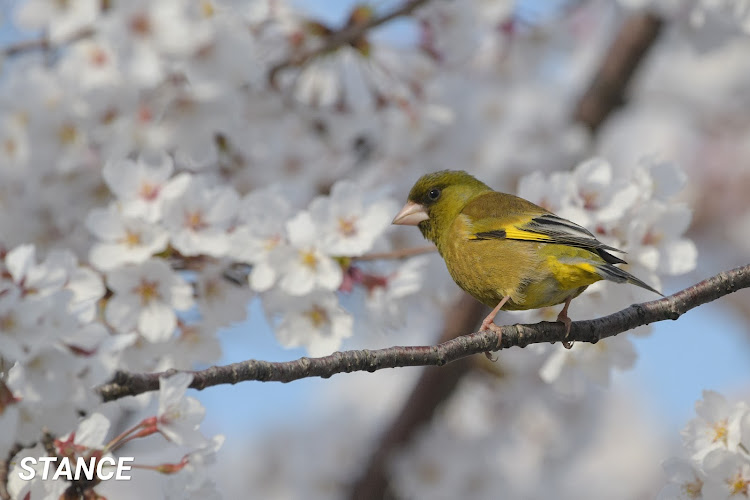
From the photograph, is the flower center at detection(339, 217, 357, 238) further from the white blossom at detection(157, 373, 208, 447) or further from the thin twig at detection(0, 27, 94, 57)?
the thin twig at detection(0, 27, 94, 57)

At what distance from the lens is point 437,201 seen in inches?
154

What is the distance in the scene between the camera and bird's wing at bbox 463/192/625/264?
116 inches

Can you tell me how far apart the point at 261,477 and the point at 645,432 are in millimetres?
5545

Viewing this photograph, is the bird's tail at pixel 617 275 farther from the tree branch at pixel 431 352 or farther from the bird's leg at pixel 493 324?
the bird's leg at pixel 493 324

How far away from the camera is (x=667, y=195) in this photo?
319cm

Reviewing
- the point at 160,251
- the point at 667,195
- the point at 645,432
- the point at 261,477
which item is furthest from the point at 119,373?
the point at 645,432

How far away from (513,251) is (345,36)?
4.63 feet

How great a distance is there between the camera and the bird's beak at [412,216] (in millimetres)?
3842

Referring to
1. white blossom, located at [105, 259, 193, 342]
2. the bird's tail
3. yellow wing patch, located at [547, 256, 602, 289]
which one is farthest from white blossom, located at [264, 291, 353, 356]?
the bird's tail

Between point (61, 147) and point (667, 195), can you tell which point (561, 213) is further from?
point (61, 147)

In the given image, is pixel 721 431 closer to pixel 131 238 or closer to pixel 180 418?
pixel 180 418

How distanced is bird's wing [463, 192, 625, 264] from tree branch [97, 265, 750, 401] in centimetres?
34

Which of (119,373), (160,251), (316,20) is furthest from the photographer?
(316,20)

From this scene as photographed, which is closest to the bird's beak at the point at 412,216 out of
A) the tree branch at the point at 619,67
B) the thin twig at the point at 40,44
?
the thin twig at the point at 40,44
